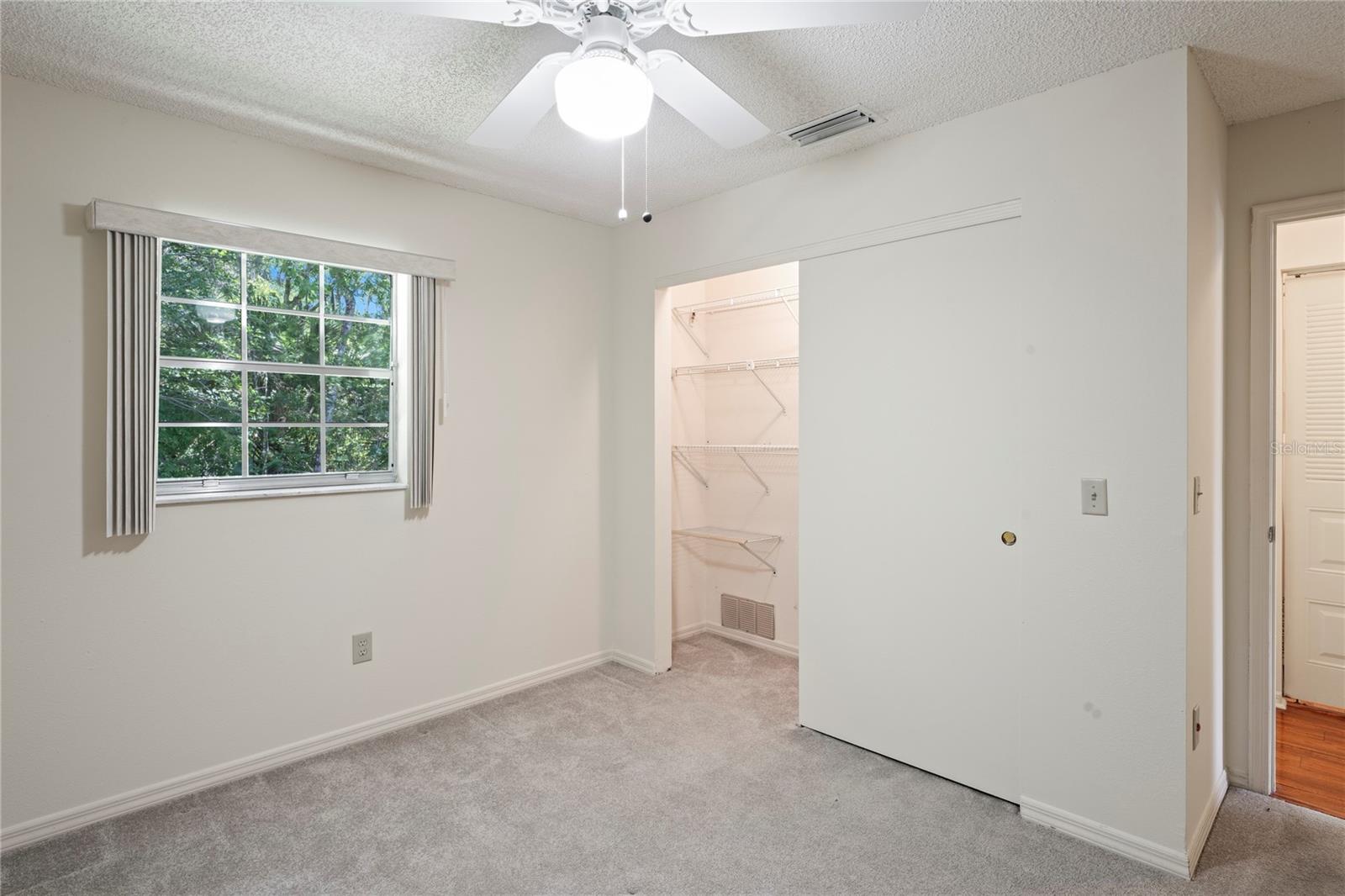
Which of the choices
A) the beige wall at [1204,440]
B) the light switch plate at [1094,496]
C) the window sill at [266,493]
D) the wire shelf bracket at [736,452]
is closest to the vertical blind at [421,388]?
the window sill at [266,493]

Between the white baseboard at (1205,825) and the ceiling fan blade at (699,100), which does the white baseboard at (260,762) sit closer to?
the white baseboard at (1205,825)

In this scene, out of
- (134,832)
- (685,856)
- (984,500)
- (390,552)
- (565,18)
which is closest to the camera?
(565,18)

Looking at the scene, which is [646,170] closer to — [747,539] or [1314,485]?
[747,539]

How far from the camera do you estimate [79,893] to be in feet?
6.58

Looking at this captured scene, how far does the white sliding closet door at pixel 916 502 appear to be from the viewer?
2479mm

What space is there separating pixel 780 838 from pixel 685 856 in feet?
1.04

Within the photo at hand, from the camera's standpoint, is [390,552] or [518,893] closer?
[518,893]

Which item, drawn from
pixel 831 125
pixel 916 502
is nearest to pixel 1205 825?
pixel 916 502

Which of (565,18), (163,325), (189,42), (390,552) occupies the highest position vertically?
(189,42)

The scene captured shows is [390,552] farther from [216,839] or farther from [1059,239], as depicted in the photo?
[1059,239]

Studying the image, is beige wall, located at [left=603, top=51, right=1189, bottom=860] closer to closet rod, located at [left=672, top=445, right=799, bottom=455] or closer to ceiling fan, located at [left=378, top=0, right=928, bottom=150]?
ceiling fan, located at [left=378, top=0, right=928, bottom=150]

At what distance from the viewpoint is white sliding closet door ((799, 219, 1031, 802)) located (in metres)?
2.48

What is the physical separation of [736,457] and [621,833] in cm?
252

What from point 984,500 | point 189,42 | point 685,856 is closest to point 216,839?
point 685,856
